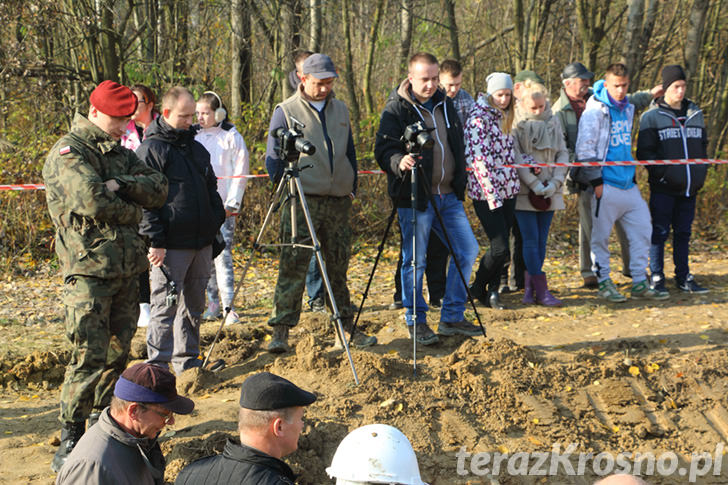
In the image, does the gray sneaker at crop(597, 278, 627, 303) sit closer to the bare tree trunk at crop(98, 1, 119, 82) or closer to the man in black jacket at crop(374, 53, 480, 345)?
the man in black jacket at crop(374, 53, 480, 345)

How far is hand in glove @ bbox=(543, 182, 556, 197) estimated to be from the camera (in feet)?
24.4

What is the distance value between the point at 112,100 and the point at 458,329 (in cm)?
364

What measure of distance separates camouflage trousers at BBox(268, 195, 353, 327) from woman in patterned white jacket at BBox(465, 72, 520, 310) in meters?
1.54

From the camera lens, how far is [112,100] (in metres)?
4.43

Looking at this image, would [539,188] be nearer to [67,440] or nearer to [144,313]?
[144,313]

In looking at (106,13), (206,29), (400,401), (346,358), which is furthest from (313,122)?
(206,29)

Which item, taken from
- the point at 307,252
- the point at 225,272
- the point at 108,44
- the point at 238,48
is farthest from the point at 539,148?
the point at 108,44

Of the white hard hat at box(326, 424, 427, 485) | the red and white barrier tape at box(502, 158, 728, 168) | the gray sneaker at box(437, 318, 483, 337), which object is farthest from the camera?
the red and white barrier tape at box(502, 158, 728, 168)

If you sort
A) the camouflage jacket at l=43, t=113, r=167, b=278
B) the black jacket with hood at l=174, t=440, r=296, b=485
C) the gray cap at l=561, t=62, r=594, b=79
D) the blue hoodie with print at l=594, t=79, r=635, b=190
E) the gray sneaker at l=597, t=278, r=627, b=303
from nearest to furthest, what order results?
the black jacket with hood at l=174, t=440, r=296, b=485 < the camouflage jacket at l=43, t=113, r=167, b=278 < the blue hoodie with print at l=594, t=79, r=635, b=190 < the gray sneaker at l=597, t=278, r=627, b=303 < the gray cap at l=561, t=62, r=594, b=79

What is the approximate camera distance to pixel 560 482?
4648mm

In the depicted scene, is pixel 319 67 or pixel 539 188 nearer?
pixel 319 67

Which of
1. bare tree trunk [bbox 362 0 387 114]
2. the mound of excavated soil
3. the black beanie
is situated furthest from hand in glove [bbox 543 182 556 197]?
bare tree trunk [bbox 362 0 387 114]

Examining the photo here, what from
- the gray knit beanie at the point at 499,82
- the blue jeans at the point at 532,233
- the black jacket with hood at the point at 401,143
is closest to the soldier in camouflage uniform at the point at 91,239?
the black jacket with hood at the point at 401,143

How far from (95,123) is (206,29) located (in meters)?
7.93
